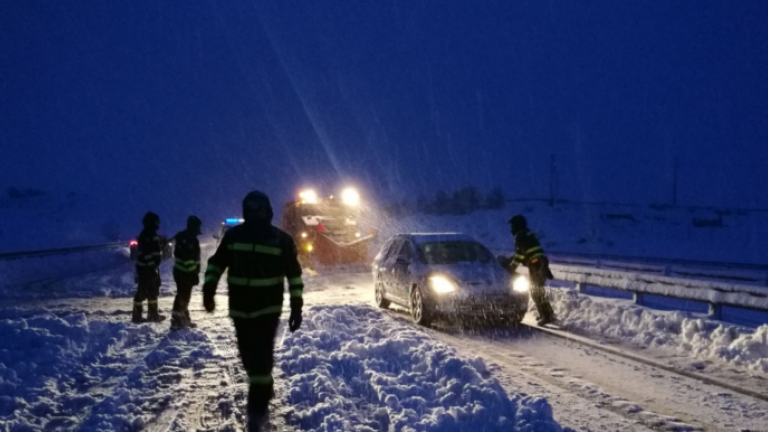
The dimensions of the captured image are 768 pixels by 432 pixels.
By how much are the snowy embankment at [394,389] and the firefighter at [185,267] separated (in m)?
2.69

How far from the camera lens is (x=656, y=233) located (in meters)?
64.1

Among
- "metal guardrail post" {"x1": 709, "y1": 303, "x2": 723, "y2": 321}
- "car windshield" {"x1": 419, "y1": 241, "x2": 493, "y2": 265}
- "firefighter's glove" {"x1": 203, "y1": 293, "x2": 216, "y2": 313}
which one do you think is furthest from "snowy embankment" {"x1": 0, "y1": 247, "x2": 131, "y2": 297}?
"metal guardrail post" {"x1": 709, "y1": 303, "x2": 723, "y2": 321}

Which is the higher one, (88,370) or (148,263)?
(148,263)

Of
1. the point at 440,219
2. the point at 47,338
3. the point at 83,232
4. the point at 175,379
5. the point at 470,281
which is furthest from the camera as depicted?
the point at 440,219

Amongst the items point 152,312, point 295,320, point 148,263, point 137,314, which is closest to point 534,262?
point 295,320

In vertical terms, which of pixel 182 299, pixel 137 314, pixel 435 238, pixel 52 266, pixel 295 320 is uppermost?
pixel 435 238

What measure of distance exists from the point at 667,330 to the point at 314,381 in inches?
236

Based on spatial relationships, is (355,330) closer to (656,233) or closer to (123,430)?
(123,430)

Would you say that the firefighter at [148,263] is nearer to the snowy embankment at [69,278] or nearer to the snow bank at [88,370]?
the snow bank at [88,370]

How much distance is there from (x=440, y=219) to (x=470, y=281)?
68047 millimetres

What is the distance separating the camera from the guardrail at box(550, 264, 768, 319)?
932cm

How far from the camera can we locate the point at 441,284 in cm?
1092

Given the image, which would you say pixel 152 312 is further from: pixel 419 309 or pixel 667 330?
pixel 667 330

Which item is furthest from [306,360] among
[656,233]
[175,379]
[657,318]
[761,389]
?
[656,233]
